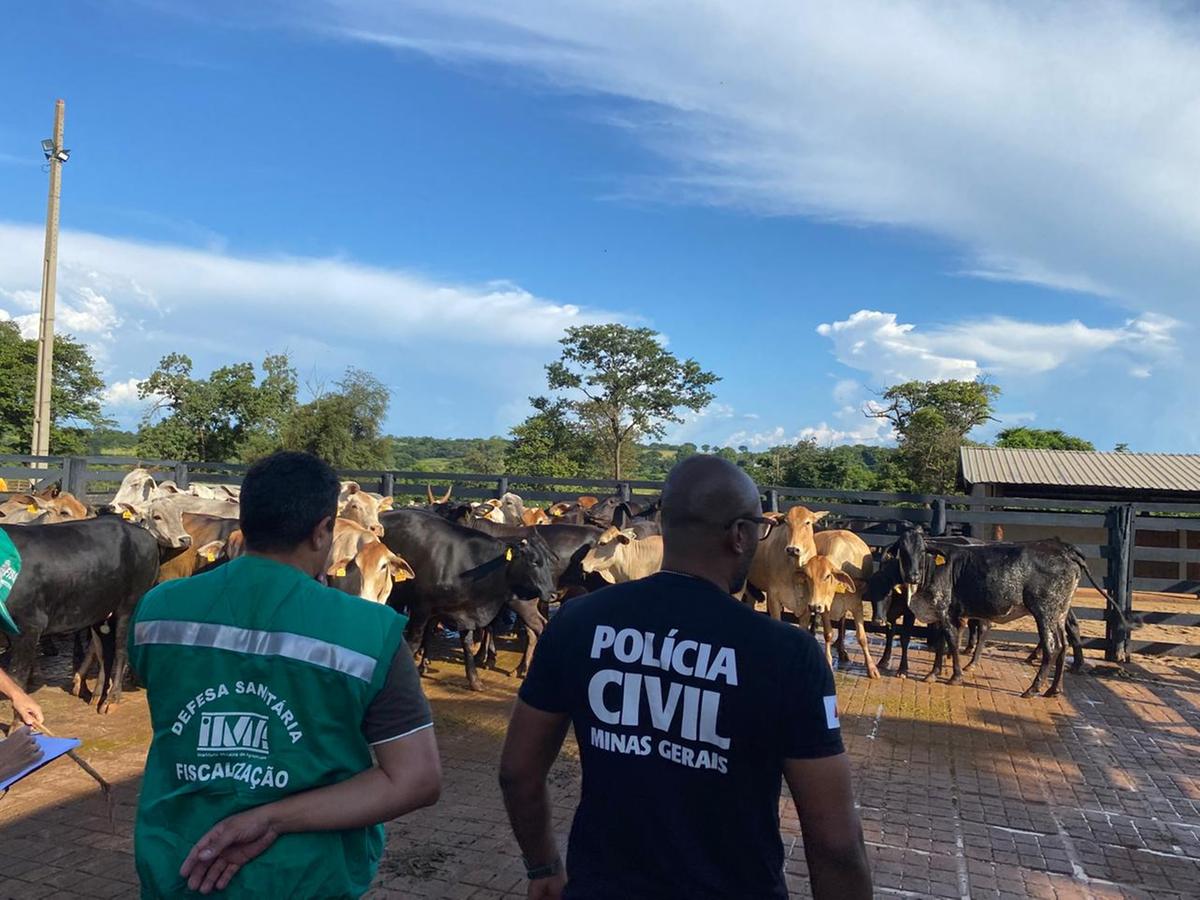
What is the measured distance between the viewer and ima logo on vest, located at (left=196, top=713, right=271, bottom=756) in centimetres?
205

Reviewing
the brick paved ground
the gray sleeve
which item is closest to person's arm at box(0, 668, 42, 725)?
the gray sleeve

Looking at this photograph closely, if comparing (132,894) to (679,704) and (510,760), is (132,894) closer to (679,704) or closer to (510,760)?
(510,760)

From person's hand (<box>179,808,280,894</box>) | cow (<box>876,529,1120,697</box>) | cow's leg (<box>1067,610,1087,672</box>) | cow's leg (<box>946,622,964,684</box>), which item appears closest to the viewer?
person's hand (<box>179,808,280,894</box>)

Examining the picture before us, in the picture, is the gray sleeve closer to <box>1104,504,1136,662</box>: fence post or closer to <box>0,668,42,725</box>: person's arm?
<box>0,668,42,725</box>: person's arm

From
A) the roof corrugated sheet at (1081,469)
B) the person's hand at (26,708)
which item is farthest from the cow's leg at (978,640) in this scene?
the person's hand at (26,708)

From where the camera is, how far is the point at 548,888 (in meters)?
2.49

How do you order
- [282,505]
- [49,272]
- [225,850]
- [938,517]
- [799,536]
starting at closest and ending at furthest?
1. [225,850]
2. [282,505]
3. [799,536]
4. [938,517]
5. [49,272]

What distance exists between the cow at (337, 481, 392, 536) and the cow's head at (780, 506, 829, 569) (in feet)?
15.9

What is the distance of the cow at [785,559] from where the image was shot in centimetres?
1091

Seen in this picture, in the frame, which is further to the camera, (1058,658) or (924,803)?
(1058,658)

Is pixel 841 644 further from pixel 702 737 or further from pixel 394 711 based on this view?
pixel 394 711

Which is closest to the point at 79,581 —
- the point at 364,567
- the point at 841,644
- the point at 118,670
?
the point at 118,670

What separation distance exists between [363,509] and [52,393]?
99.0 feet

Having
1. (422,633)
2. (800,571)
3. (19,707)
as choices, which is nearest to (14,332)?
(422,633)
